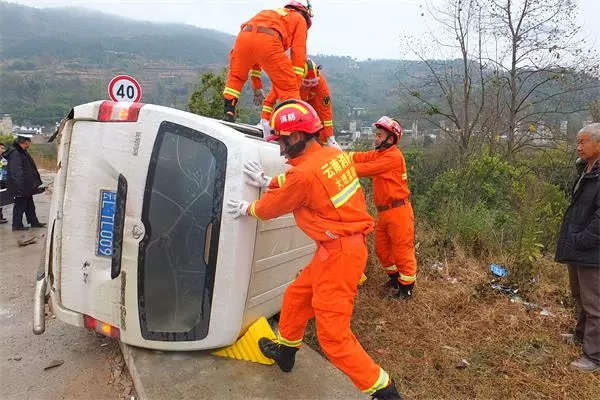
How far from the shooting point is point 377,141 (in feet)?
13.6

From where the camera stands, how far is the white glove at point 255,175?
8.52ft

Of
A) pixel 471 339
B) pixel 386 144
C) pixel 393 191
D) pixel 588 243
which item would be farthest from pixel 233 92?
pixel 588 243

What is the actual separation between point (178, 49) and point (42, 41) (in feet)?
128

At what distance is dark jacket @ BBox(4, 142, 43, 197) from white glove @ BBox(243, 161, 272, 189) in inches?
255

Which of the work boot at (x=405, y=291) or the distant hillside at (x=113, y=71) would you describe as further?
the distant hillside at (x=113, y=71)

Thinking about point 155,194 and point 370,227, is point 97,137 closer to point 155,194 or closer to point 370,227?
point 155,194

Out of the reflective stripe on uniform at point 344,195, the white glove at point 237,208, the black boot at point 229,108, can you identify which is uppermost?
the black boot at point 229,108

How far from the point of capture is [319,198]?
2.52m

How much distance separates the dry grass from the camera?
9.86 feet

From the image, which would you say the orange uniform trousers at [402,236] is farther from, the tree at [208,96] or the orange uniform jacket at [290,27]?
the tree at [208,96]

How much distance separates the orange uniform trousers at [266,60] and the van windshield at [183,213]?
163cm

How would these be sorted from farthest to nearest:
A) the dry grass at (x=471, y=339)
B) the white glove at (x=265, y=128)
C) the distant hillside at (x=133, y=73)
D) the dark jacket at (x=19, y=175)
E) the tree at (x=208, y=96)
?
the distant hillside at (x=133, y=73), the tree at (x=208, y=96), the dark jacket at (x=19, y=175), the white glove at (x=265, y=128), the dry grass at (x=471, y=339)

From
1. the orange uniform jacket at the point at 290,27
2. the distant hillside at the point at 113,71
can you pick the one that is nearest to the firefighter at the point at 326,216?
the orange uniform jacket at the point at 290,27

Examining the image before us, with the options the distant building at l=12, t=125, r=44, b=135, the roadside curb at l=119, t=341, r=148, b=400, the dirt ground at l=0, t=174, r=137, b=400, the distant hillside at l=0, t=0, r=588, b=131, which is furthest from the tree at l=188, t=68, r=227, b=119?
the roadside curb at l=119, t=341, r=148, b=400
